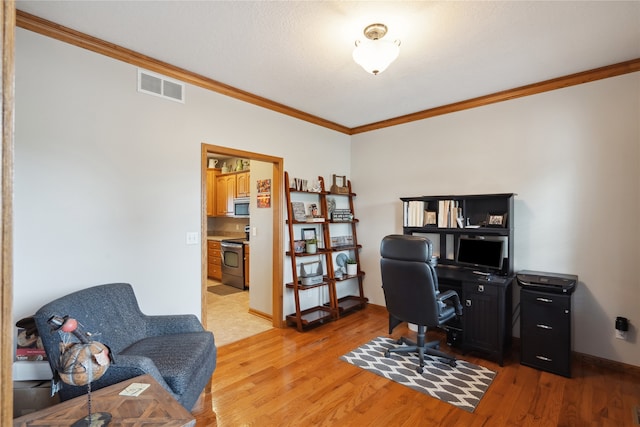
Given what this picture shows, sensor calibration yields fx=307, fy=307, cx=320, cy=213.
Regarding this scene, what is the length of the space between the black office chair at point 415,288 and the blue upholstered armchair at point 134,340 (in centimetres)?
163

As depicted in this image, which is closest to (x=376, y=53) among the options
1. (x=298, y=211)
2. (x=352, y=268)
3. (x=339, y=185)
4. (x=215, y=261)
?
(x=298, y=211)

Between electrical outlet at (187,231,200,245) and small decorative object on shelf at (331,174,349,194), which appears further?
small decorative object on shelf at (331,174,349,194)

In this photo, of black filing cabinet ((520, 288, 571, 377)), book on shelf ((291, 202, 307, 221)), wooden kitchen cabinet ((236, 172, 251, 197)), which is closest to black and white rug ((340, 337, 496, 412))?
black filing cabinet ((520, 288, 571, 377))

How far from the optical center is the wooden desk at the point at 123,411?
1152 millimetres

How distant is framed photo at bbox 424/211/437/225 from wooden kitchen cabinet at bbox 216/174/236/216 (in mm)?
4182

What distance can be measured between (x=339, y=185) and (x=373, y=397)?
2.92m

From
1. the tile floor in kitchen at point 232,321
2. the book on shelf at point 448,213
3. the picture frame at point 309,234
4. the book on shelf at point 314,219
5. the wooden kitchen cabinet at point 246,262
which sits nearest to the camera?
the book on shelf at point 448,213

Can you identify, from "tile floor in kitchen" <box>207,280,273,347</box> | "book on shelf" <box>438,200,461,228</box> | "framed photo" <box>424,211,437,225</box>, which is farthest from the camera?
"framed photo" <box>424,211,437,225</box>

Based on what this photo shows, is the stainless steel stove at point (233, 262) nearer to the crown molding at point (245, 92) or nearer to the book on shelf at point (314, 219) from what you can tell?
the book on shelf at point (314, 219)

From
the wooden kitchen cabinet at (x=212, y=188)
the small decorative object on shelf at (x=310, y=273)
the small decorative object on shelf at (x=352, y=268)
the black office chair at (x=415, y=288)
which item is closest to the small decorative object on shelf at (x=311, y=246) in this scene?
the small decorative object on shelf at (x=310, y=273)

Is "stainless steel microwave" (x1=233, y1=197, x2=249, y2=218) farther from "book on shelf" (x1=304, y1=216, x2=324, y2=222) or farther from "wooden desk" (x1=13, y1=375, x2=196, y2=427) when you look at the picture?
"wooden desk" (x1=13, y1=375, x2=196, y2=427)

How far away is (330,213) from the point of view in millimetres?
4438

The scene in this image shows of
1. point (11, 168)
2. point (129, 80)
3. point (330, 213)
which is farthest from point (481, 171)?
point (11, 168)

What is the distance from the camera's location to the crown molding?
2.20m
